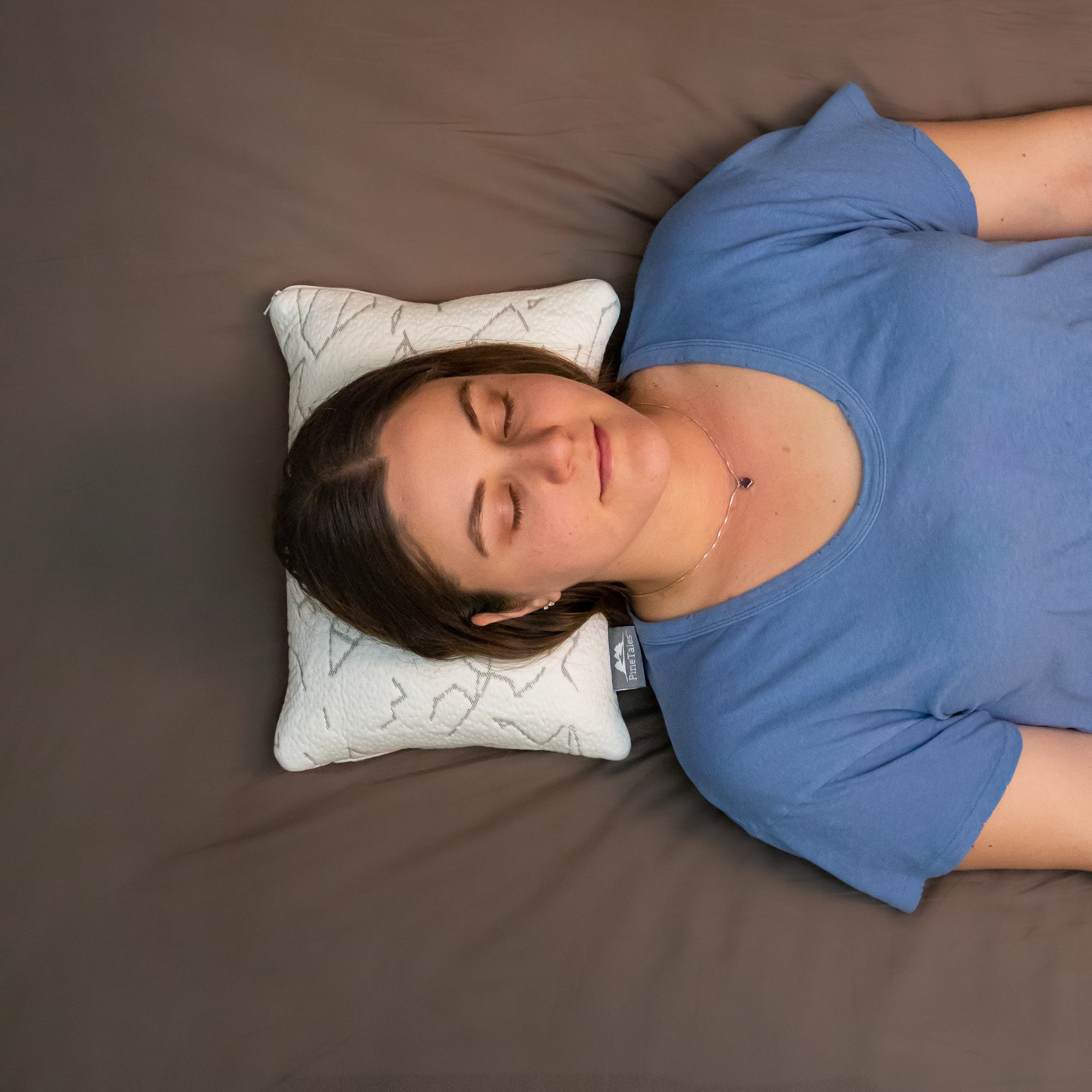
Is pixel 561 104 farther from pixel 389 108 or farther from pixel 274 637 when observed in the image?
pixel 274 637

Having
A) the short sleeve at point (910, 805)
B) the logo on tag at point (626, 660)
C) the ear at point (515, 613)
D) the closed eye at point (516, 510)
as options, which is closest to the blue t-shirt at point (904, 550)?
the short sleeve at point (910, 805)

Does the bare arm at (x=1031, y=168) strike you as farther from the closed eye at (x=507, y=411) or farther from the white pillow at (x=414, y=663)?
the closed eye at (x=507, y=411)

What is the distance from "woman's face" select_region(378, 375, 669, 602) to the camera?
1163 millimetres

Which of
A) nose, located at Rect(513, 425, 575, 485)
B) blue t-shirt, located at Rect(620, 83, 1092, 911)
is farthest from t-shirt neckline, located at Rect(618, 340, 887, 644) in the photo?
nose, located at Rect(513, 425, 575, 485)

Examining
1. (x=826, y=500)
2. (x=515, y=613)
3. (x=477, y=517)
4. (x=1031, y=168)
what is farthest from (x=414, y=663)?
(x=1031, y=168)

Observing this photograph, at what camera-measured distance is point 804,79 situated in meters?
1.57

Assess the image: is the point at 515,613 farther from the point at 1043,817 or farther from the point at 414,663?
the point at 1043,817

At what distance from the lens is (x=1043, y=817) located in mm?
1219

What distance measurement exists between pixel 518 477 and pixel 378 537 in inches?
8.7

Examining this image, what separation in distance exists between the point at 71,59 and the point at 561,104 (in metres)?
0.87

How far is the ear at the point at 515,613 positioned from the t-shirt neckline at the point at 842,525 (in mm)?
207

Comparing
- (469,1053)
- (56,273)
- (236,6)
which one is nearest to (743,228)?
(236,6)

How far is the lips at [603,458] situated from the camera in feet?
3.90

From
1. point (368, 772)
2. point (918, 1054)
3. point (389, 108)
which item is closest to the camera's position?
point (918, 1054)
